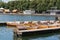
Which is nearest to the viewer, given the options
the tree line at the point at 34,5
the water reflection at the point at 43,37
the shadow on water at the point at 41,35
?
the shadow on water at the point at 41,35

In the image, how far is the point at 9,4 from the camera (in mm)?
97062

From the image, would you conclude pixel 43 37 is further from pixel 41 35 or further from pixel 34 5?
pixel 34 5

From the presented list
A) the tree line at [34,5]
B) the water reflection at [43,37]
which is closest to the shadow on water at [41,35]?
the water reflection at [43,37]

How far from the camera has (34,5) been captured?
287ft

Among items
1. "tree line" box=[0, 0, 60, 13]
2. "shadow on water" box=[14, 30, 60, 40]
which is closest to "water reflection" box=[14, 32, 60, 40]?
"shadow on water" box=[14, 30, 60, 40]

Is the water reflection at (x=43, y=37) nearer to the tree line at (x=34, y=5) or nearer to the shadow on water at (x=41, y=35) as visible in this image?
the shadow on water at (x=41, y=35)

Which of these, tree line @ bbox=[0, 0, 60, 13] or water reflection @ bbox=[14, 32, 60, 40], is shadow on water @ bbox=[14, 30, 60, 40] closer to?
water reflection @ bbox=[14, 32, 60, 40]

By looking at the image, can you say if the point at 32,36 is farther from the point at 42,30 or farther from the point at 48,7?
the point at 48,7

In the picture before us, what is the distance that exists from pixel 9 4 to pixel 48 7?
19.9 meters

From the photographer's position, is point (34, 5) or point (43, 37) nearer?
point (43, 37)

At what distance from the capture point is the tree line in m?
83.2

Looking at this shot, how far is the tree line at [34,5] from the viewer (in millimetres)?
83206

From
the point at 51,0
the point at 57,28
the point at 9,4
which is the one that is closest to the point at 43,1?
the point at 51,0

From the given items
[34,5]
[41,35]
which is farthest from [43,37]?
[34,5]
